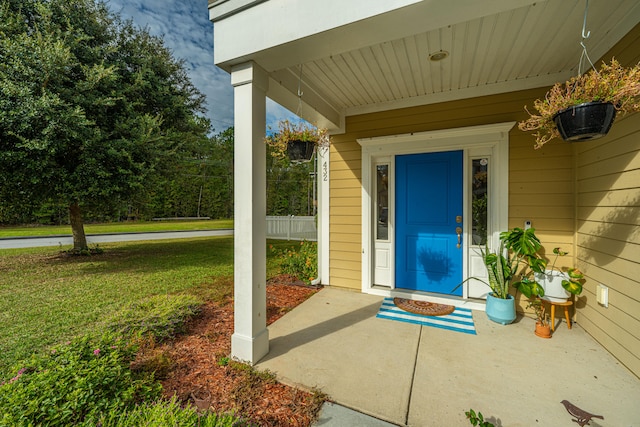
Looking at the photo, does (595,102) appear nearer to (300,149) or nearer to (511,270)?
(511,270)

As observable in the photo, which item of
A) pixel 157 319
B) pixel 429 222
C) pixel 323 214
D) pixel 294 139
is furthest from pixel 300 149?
pixel 157 319

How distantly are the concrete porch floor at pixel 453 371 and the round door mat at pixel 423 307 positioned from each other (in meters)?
0.34

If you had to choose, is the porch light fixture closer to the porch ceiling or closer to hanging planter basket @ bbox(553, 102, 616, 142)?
the porch ceiling

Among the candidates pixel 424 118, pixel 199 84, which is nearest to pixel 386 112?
pixel 424 118

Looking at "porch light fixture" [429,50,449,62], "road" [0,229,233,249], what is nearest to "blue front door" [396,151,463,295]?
"porch light fixture" [429,50,449,62]

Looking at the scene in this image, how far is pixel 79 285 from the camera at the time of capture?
4188 millimetres

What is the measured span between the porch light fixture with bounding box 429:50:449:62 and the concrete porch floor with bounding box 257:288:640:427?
2.61 meters

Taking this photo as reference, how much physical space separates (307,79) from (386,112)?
1.25 m

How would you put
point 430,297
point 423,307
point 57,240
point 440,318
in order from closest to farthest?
point 440,318
point 423,307
point 430,297
point 57,240

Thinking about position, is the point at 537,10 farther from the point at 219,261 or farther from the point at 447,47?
the point at 219,261

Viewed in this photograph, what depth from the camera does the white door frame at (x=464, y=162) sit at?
3.01 meters

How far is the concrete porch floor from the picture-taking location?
1.61 m

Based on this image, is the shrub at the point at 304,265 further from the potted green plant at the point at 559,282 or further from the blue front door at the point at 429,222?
the potted green plant at the point at 559,282

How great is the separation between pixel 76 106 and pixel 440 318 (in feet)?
22.6
